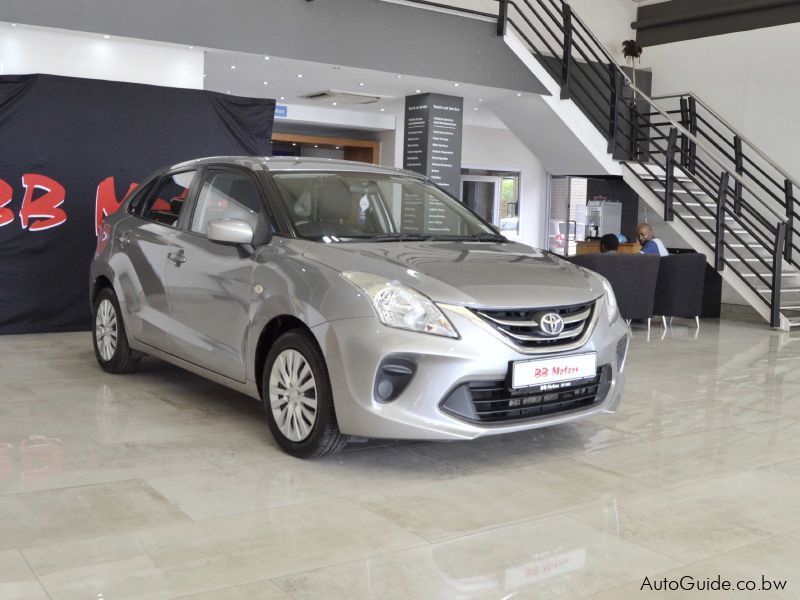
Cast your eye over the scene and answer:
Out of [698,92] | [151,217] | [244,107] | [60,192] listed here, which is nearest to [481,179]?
[698,92]

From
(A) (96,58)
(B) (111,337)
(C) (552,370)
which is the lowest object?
(B) (111,337)

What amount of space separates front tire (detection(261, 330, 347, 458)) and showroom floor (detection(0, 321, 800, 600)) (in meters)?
0.11

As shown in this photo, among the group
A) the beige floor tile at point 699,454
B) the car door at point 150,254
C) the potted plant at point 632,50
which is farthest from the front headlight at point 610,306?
the potted plant at point 632,50

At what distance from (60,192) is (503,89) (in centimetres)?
581

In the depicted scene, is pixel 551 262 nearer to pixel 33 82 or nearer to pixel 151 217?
pixel 151 217

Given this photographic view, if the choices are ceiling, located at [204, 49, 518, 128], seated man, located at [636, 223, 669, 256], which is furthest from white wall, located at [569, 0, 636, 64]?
seated man, located at [636, 223, 669, 256]

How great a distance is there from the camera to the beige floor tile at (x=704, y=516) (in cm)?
303

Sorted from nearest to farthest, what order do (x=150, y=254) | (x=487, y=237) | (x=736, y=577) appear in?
(x=736, y=577)
(x=487, y=237)
(x=150, y=254)

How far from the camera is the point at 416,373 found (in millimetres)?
3496

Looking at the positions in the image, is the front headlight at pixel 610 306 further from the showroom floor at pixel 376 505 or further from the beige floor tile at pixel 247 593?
the beige floor tile at pixel 247 593

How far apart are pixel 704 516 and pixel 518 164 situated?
14.4m

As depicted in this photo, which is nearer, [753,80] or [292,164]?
[292,164]

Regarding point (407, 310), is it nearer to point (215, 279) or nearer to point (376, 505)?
point (376, 505)

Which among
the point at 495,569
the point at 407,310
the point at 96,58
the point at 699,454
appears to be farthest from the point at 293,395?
the point at 96,58
